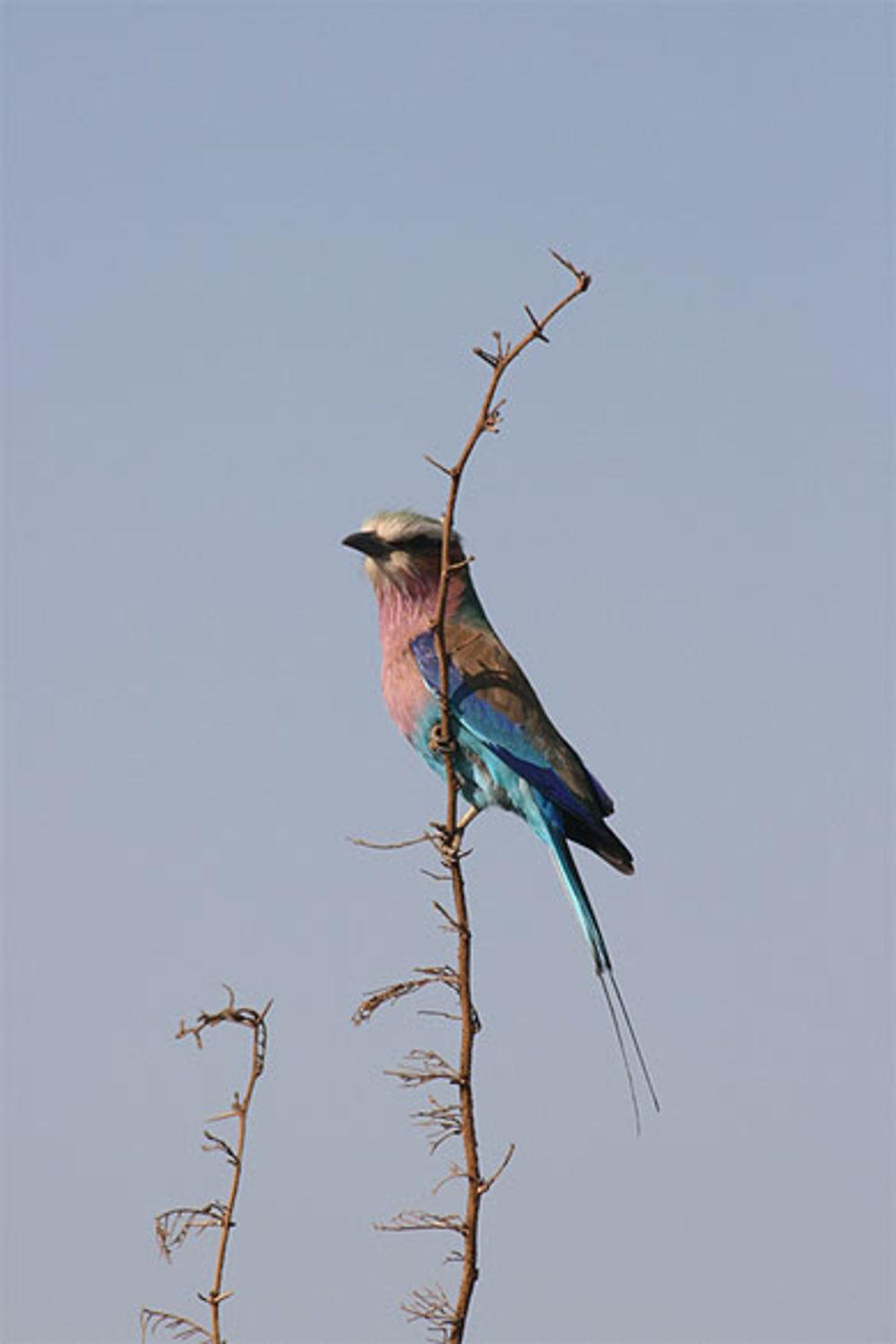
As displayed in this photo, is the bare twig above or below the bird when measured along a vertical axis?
below

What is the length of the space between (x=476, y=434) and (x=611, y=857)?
264cm

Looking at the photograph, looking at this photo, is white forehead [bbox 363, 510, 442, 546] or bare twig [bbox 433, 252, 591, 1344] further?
white forehead [bbox 363, 510, 442, 546]

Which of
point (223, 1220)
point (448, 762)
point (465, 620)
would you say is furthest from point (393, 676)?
point (223, 1220)

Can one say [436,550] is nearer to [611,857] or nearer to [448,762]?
[611,857]

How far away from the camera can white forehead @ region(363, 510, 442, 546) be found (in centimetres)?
516

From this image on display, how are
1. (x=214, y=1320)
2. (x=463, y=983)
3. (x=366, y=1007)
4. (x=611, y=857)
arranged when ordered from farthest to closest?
(x=611, y=857), (x=366, y=1007), (x=463, y=983), (x=214, y=1320)

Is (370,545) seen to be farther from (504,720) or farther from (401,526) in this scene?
(504,720)

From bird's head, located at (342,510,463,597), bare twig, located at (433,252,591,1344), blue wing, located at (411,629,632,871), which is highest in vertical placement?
bird's head, located at (342,510,463,597)

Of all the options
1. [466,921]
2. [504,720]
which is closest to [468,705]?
[504,720]

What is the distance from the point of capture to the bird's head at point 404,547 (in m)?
5.16

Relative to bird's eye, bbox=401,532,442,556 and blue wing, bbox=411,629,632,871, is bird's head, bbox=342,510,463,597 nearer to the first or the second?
bird's eye, bbox=401,532,442,556

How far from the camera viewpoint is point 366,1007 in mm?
2883

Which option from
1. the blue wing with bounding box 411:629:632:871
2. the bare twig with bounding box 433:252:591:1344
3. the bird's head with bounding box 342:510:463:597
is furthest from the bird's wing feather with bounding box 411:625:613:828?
the bare twig with bounding box 433:252:591:1344

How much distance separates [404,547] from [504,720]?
0.56 metres
